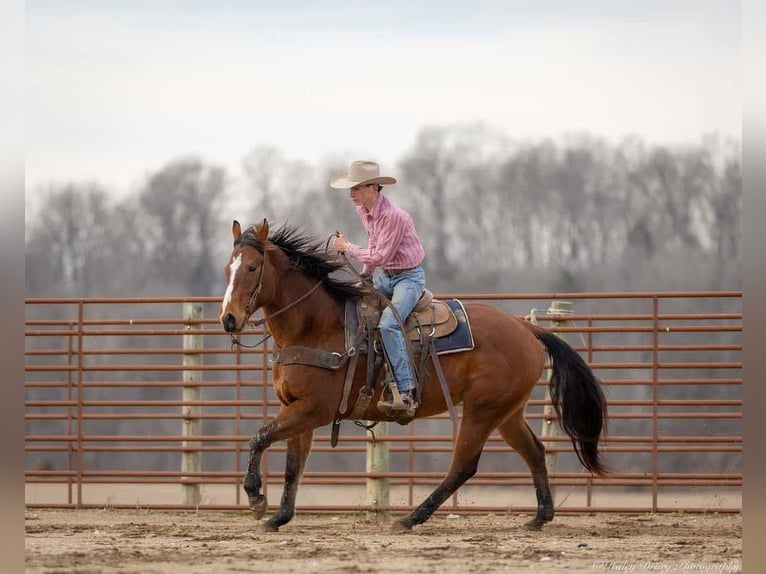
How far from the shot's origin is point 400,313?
7.77 m

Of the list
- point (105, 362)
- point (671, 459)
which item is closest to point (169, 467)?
point (105, 362)

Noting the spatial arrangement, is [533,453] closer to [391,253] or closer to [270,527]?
[391,253]

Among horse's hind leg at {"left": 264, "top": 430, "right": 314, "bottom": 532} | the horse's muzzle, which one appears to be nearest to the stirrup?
horse's hind leg at {"left": 264, "top": 430, "right": 314, "bottom": 532}

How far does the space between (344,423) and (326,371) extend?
12224 millimetres

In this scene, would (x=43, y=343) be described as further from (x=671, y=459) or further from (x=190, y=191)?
(x=190, y=191)

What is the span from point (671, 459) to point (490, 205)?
18359mm

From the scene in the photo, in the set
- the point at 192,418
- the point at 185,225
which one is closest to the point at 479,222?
the point at 185,225

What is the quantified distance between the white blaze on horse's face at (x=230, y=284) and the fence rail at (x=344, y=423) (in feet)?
4.76

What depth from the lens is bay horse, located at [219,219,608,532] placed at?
7449 millimetres

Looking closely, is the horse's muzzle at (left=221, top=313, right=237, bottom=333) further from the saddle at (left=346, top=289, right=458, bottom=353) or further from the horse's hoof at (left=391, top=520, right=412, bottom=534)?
the horse's hoof at (left=391, top=520, right=412, bottom=534)

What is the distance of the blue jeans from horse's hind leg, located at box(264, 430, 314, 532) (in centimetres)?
84

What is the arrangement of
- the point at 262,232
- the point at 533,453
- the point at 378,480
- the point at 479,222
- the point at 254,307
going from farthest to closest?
the point at 479,222 < the point at 378,480 < the point at 533,453 < the point at 262,232 < the point at 254,307

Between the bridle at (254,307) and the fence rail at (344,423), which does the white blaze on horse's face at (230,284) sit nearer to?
the bridle at (254,307)

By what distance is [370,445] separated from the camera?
9.92 metres
